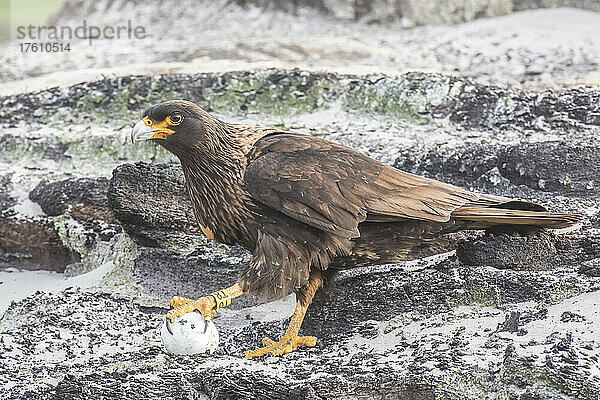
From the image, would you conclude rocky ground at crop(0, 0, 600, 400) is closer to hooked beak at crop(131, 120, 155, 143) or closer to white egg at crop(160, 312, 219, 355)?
white egg at crop(160, 312, 219, 355)

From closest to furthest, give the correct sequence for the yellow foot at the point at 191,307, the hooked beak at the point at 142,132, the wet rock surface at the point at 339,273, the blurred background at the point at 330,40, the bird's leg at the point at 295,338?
the wet rock surface at the point at 339,273, the yellow foot at the point at 191,307, the hooked beak at the point at 142,132, the bird's leg at the point at 295,338, the blurred background at the point at 330,40

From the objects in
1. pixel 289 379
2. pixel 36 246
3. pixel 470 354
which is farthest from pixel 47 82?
pixel 470 354

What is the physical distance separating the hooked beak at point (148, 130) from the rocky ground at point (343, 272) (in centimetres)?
110

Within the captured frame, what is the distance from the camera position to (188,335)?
11.7 feet

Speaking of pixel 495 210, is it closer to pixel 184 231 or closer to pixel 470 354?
pixel 470 354

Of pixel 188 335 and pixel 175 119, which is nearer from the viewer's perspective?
pixel 188 335

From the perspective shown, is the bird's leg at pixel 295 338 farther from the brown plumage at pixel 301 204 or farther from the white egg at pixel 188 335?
the white egg at pixel 188 335

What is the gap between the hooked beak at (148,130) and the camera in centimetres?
365

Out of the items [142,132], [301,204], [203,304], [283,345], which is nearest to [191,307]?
[203,304]

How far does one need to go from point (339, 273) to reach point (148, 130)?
150cm

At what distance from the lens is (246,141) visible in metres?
3.86

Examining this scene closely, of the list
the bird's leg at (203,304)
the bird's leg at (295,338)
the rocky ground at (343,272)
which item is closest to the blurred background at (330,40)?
the rocky ground at (343,272)

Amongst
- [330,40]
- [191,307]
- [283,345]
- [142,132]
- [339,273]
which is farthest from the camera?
[330,40]

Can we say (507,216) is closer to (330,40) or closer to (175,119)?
(175,119)
